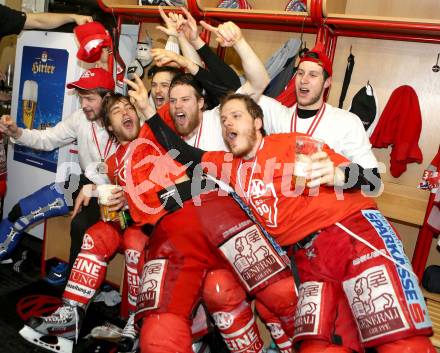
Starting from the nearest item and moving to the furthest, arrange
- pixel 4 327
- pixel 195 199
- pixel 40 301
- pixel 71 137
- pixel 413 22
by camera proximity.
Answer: pixel 195 199
pixel 413 22
pixel 4 327
pixel 40 301
pixel 71 137

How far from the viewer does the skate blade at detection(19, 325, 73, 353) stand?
6.39ft

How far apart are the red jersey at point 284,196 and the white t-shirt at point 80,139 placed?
1.02 meters

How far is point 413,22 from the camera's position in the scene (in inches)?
77.4

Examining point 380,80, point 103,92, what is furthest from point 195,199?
point 380,80

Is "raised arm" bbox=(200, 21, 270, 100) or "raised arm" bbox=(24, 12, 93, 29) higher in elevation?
"raised arm" bbox=(24, 12, 93, 29)

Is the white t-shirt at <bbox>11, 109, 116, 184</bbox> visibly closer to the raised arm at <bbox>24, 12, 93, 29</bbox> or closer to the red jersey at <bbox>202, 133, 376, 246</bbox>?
the raised arm at <bbox>24, 12, 93, 29</bbox>

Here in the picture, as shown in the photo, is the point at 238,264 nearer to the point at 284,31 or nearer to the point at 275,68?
the point at 275,68

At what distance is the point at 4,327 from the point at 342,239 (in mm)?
1774

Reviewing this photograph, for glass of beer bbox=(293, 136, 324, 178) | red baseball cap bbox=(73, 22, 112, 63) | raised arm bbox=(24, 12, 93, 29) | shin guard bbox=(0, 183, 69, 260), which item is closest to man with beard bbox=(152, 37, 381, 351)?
glass of beer bbox=(293, 136, 324, 178)

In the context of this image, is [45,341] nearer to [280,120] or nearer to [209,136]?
[209,136]

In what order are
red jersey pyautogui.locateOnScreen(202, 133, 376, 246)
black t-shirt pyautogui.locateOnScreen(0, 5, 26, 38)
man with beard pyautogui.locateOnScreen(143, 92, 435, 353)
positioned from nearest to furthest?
man with beard pyautogui.locateOnScreen(143, 92, 435, 353), red jersey pyautogui.locateOnScreen(202, 133, 376, 246), black t-shirt pyautogui.locateOnScreen(0, 5, 26, 38)

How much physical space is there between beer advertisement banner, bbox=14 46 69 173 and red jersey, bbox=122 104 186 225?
1183 millimetres

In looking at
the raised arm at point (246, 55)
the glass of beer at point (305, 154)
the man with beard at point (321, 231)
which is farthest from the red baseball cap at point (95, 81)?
the glass of beer at point (305, 154)

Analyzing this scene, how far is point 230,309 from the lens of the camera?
1667 mm
